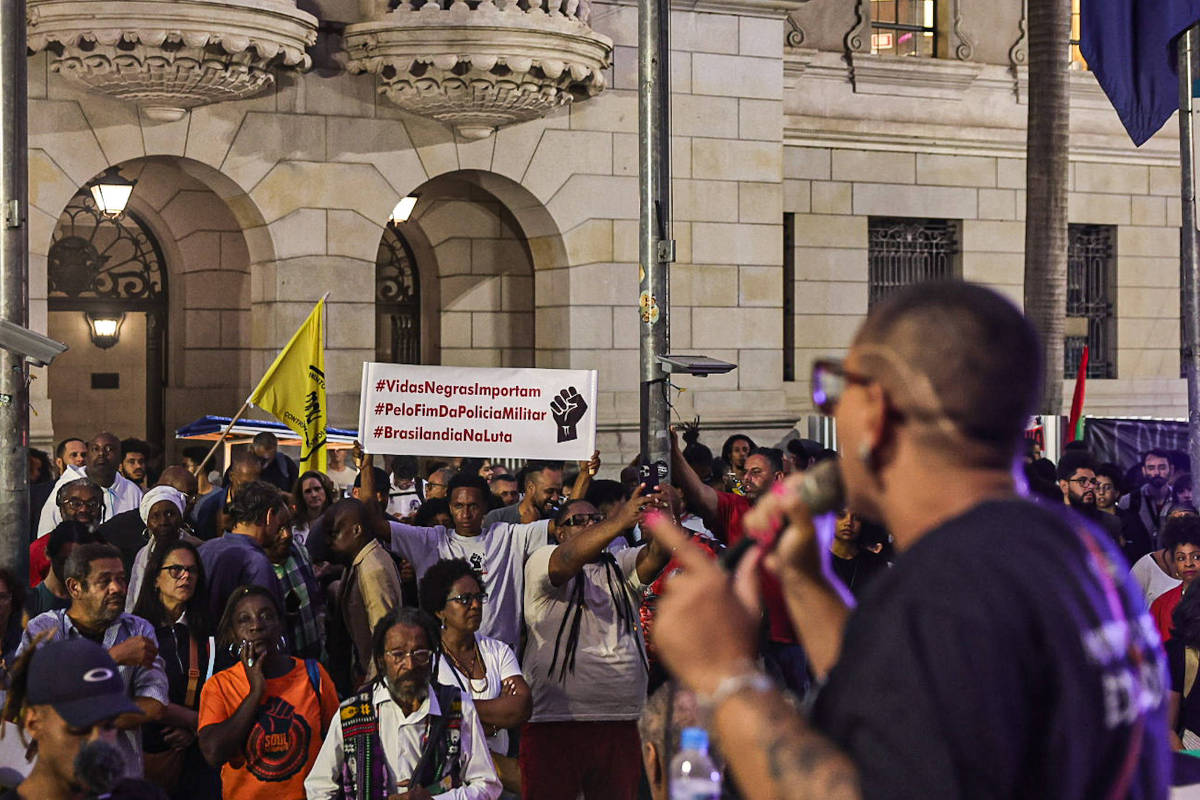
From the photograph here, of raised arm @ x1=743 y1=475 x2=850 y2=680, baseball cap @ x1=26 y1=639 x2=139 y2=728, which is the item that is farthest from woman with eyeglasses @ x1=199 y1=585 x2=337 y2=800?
raised arm @ x1=743 y1=475 x2=850 y2=680

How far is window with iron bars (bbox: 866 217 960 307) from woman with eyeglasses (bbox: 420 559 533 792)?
15.4 metres

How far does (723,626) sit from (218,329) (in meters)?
16.8

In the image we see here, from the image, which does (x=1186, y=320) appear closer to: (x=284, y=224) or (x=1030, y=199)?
(x=1030, y=199)

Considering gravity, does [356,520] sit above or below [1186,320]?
below

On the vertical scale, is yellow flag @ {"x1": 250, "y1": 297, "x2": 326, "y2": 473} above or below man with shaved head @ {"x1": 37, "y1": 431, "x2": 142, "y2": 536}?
above

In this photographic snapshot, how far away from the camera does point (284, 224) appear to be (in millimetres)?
16875

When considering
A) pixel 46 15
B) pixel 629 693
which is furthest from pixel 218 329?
pixel 629 693

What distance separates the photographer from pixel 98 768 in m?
4.24

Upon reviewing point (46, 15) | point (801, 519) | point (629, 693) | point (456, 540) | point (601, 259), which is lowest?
point (629, 693)

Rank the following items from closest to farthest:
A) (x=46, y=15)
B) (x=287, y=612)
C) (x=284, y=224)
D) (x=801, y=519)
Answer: (x=801, y=519), (x=287, y=612), (x=46, y=15), (x=284, y=224)

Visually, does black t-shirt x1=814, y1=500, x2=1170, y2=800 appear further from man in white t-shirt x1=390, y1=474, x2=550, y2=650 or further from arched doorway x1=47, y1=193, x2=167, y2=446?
arched doorway x1=47, y1=193, x2=167, y2=446

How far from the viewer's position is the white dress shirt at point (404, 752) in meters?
6.16

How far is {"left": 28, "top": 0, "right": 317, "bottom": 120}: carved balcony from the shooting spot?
50.4 ft

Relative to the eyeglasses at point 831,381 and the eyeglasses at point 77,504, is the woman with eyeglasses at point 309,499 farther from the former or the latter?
the eyeglasses at point 831,381
